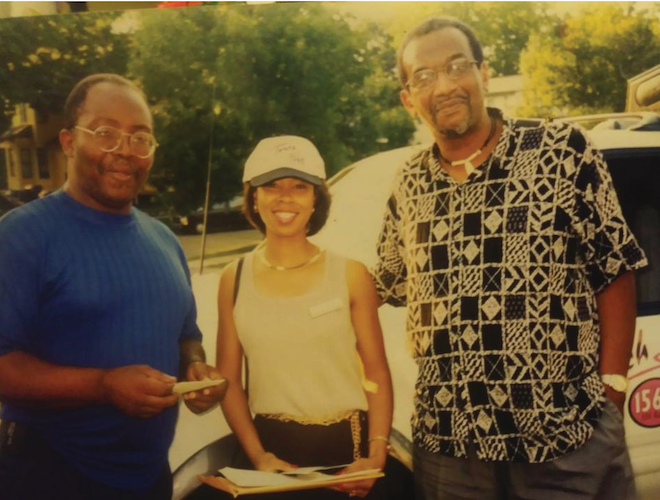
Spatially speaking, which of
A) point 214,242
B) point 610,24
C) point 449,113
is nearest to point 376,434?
point 214,242

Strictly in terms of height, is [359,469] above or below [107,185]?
below

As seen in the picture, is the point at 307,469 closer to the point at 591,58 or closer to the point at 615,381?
the point at 615,381

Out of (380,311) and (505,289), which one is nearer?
(505,289)

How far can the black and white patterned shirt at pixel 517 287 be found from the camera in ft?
6.05

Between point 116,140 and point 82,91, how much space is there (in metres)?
0.21

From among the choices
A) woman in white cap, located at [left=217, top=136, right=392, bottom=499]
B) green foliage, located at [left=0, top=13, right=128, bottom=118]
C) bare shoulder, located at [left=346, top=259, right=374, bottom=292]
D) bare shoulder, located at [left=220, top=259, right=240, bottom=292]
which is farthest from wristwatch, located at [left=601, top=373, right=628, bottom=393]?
green foliage, located at [left=0, top=13, right=128, bottom=118]

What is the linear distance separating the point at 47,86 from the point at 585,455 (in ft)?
6.55

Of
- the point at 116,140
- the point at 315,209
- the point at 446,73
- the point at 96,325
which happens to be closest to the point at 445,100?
the point at 446,73

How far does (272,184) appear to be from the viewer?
1953mm

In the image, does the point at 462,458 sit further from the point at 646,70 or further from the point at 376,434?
the point at 646,70

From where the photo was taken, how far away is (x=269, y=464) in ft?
6.54

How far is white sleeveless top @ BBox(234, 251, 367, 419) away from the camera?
6.36 feet

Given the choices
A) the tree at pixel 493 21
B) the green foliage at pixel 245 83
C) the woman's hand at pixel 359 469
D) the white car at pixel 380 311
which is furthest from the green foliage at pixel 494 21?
the woman's hand at pixel 359 469

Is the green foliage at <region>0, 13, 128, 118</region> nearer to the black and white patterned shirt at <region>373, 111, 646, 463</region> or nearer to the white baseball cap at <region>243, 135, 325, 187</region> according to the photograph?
the white baseball cap at <region>243, 135, 325, 187</region>
